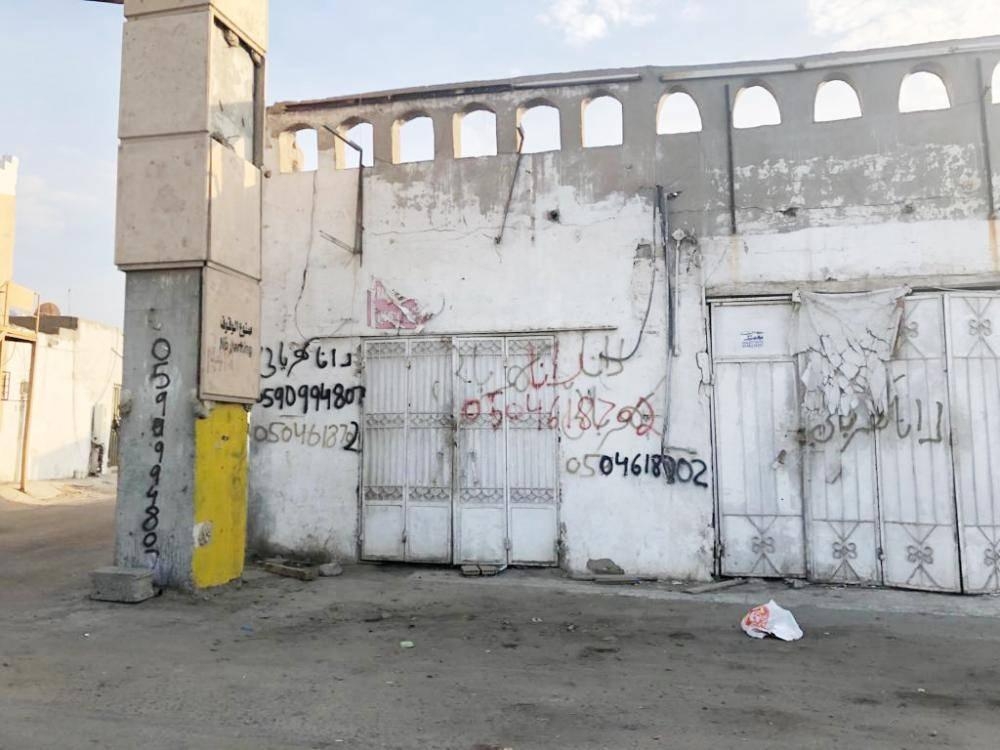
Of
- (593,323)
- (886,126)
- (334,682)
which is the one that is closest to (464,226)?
(593,323)

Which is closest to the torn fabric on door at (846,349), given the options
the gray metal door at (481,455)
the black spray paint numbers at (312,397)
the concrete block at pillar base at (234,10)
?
the gray metal door at (481,455)

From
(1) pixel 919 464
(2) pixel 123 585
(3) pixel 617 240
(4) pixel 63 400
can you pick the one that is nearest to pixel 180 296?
(2) pixel 123 585

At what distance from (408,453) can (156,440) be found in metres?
2.68

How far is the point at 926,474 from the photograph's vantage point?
741cm

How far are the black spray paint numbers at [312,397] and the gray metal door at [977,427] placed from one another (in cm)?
630

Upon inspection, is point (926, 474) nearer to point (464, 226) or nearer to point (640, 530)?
point (640, 530)

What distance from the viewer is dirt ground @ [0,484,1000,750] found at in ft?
13.0

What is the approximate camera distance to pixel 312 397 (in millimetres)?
8852

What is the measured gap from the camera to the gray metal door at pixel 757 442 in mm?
7742

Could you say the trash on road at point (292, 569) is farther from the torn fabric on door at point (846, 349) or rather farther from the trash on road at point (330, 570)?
the torn fabric on door at point (846, 349)

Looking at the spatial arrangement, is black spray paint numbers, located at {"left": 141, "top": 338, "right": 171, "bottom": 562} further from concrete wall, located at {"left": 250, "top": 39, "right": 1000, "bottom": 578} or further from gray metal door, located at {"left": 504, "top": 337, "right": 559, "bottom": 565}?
gray metal door, located at {"left": 504, "top": 337, "right": 559, "bottom": 565}

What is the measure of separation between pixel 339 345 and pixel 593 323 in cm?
300

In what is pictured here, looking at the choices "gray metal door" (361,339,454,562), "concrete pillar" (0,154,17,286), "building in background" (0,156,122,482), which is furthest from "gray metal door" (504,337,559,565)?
"concrete pillar" (0,154,17,286)

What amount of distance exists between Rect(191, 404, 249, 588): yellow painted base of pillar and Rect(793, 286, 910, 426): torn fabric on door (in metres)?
5.88
